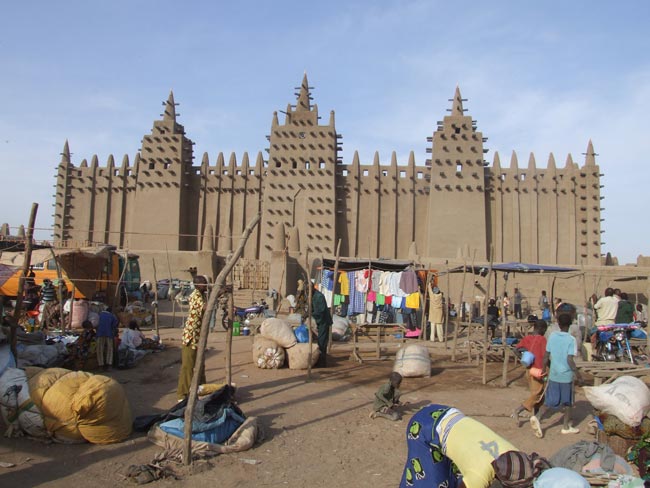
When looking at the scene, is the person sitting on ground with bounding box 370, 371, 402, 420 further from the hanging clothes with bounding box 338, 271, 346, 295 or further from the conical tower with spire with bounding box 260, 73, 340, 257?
the conical tower with spire with bounding box 260, 73, 340, 257

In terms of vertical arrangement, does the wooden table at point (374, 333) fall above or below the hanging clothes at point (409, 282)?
below

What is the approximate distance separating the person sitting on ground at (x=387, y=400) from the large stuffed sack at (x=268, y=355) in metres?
3.32

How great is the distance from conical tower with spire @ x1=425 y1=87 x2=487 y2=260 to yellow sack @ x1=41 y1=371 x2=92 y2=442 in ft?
79.0

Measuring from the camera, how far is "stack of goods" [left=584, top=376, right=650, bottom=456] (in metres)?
5.32

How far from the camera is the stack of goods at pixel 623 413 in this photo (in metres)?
5.32

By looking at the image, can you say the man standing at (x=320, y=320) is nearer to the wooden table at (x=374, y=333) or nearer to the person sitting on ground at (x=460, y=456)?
the wooden table at (x=374, y=333)

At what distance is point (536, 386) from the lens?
7.19 m

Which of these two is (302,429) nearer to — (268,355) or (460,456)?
(268,355)

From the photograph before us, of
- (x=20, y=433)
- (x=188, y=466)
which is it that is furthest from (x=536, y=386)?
(x=20, y=433)

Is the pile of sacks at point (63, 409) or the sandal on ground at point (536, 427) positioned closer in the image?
the pile of sacks at point (63, 409)

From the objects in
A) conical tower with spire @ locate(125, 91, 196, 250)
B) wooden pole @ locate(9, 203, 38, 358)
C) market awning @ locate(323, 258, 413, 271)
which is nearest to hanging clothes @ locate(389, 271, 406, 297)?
market awning @ locate(323, 258, 413, 271)

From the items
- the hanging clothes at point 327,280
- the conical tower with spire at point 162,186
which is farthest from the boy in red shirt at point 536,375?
the conical tower with spire at point 162,186

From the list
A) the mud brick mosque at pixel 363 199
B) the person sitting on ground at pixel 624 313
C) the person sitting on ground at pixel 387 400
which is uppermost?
the mud brick mosque at pixel 363 199

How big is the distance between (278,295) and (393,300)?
3.87 m
